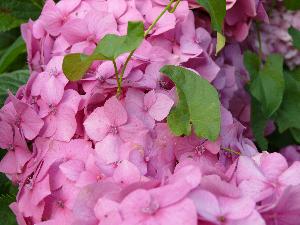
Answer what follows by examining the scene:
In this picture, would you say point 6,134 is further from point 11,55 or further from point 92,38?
point 11,55

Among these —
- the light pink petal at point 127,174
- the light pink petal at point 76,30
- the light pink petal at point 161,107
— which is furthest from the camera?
the light pink petal at point 76,30

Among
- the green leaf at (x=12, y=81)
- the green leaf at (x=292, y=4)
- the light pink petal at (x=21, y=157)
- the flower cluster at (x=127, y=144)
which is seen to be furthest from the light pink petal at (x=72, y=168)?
the green leaf at (x=292, y=4)

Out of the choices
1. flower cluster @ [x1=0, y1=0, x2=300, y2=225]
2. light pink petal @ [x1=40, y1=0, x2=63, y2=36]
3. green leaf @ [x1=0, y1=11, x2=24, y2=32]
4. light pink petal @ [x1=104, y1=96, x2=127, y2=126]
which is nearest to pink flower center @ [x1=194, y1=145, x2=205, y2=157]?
flower cluster @ [x1=0, y1=0, x2=300, y2=225]

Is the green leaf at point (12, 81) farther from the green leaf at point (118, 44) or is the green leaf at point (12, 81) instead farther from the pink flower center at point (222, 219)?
the pink flower center at point (222, 219)

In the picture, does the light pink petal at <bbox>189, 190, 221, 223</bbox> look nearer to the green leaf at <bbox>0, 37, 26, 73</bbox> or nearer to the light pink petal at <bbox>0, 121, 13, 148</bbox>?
the light pink petal at <bbox>0, 121, 13, 148</bbox>

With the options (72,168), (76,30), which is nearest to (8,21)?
(76,30)
